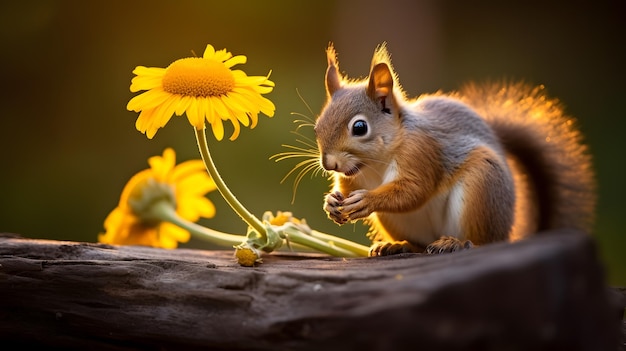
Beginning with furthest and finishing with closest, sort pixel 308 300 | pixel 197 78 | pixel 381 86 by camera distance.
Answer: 1. pixel 381 86
2. pixel 197 78
3. pixel 308 300

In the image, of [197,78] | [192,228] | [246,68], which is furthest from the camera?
[246,68]

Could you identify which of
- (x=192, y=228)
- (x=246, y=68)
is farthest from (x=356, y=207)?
(x=246, y=68)

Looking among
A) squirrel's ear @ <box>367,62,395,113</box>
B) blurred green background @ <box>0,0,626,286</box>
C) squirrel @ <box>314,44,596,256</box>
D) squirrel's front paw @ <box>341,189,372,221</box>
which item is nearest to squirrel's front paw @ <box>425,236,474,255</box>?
squirrel @ <box>314,44,596,256</box>

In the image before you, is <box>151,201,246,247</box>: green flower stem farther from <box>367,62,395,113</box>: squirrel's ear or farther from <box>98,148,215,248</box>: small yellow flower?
<box>367,62,395,113</box>: squirrel's ear

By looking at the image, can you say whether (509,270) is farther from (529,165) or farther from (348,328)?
(529,165)

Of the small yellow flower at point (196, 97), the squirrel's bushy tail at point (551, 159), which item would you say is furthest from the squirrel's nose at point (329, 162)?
the squirrel's bushy tail at point (551, 159)

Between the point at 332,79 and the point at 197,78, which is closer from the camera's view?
the point at 197,78

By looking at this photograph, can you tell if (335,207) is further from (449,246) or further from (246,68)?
(246,68)
